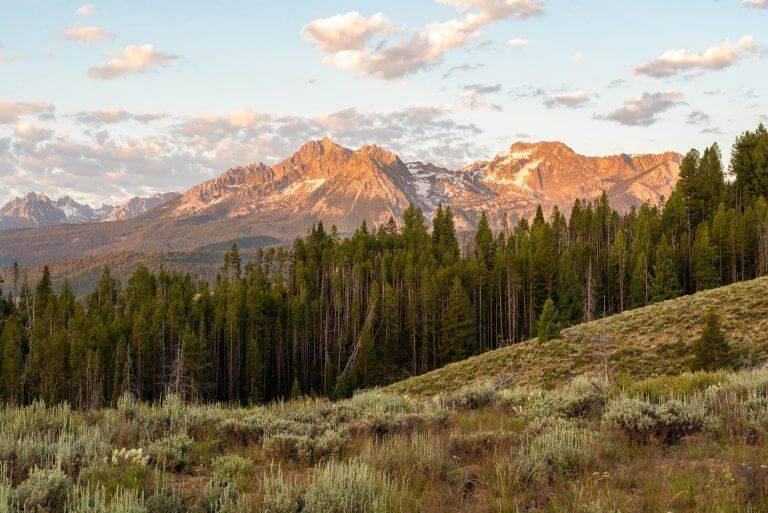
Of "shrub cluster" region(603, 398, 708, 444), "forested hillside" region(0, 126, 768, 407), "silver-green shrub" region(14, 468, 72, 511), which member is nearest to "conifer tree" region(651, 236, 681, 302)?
"forested hillside" region(0, 126, 768, 407)

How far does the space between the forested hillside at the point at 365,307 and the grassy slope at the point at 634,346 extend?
65.7 ft

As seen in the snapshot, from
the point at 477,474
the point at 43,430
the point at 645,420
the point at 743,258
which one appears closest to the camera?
the point at 477,474

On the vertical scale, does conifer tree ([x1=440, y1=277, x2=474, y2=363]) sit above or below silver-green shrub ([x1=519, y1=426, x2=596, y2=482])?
below

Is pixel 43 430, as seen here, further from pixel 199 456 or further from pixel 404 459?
pixel 404 459

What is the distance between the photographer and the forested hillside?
6303 cm

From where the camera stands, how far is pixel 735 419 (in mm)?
7656

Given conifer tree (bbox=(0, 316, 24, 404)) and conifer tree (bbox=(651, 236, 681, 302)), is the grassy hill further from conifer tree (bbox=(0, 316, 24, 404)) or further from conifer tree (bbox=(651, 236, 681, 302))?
conifer tree (bbox=(0, 316, 24, 404))

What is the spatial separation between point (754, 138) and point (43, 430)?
362 feet

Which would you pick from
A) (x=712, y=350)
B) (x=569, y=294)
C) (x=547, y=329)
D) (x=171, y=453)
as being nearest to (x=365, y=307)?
(x=569, y=294)

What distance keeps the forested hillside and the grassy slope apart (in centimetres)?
2001

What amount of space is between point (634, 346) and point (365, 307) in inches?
2347

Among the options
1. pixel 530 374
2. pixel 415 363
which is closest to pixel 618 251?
pixel 415 363

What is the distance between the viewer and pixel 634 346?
31.7 m

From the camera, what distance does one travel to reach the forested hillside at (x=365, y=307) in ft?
207
